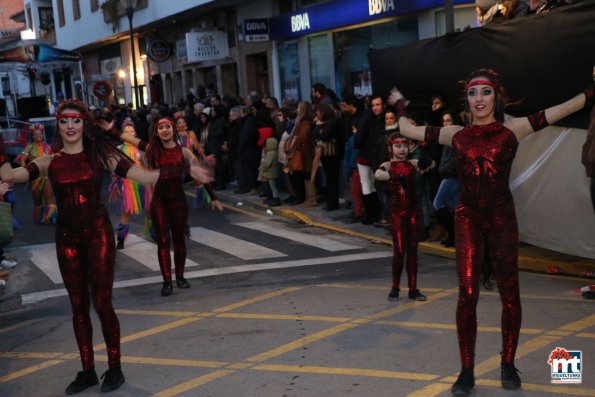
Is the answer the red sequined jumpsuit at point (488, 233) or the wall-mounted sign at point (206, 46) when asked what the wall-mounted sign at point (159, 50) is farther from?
the red sequined jumpsuit at point (488, 233)

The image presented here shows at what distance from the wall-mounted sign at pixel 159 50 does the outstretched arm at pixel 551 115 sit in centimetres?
2598

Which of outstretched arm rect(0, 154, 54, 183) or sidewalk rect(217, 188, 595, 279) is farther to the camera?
sidewalk rect(217, 188, 595, 279)

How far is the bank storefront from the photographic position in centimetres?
1802

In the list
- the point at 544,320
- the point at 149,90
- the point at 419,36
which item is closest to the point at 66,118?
→ the point at 544,320

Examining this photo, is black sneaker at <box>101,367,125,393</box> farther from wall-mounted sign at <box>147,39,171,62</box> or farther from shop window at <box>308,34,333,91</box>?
wall-mounted sign at <box>147,39,171,62</box>

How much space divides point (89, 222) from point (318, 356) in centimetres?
201

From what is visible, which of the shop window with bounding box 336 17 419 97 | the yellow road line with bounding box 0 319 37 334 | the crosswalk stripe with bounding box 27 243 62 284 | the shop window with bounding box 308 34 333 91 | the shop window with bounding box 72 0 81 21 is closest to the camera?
the yellow road line with bounding box 0 319 37 334

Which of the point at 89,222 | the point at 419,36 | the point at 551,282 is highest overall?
the point at 419,36

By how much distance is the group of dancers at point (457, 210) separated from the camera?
5652 millimetres

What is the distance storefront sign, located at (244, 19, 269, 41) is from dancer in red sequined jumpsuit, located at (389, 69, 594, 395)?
61.0 feet

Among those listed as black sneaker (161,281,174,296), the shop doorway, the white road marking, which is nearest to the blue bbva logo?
black sneaker (161,281,174,296)

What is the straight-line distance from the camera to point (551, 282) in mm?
9000

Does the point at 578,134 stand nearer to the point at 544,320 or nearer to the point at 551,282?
the point at 551,282

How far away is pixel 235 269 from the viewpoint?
10.6 metres
